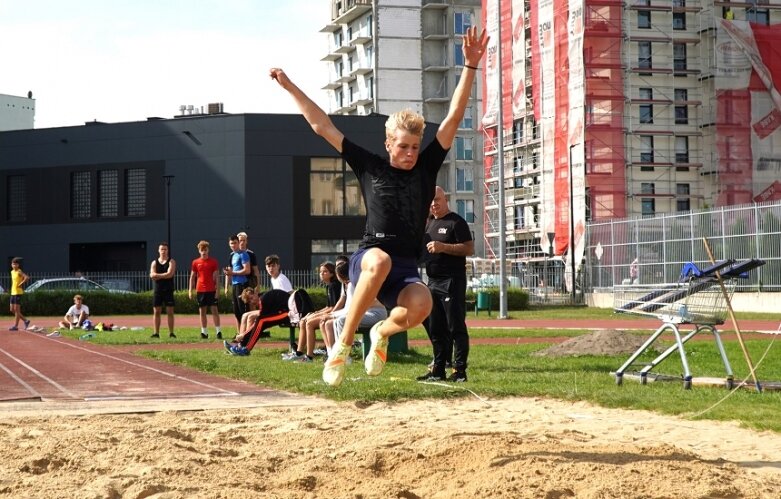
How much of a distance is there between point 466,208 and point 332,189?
135ft

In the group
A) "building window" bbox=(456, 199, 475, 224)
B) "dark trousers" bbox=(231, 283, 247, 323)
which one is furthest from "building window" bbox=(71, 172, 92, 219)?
"building window" bbox=(456, 199, 475, 224)

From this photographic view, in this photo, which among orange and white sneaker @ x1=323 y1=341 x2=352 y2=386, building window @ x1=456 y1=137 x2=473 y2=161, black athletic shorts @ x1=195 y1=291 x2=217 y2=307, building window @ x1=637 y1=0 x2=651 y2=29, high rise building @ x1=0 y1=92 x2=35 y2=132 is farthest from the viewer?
building window @ x1=456 y1=137 x2=473 y2=161

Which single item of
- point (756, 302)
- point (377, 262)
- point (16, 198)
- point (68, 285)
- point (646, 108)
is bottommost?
point (756, 302)

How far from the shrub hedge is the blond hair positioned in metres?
33.3

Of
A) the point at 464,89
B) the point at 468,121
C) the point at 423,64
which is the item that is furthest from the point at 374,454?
the point at 468,121

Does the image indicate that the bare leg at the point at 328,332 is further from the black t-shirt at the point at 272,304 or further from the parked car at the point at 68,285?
the parked car at the point at 68,285

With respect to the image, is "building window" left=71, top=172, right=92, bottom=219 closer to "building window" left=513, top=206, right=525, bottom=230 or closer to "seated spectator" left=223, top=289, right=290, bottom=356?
"building window" left=513, top=206, right=525, bottom=230

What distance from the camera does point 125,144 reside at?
58.4 meters

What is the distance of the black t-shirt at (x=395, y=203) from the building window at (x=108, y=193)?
175 ft

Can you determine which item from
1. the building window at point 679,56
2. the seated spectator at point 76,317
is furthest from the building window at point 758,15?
the seated spectator at point 76,317

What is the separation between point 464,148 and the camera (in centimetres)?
9931

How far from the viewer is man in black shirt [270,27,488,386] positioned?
7070 millimetres

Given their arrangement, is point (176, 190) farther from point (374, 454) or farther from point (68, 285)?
point (374, 454)

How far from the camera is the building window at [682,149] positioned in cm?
6788
